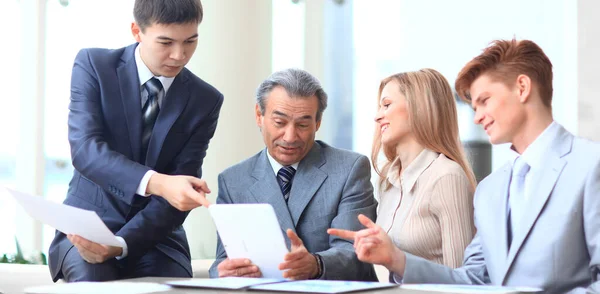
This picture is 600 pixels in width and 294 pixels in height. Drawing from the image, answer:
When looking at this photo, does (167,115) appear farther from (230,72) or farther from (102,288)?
(230,72)

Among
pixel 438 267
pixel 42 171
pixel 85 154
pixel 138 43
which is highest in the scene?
pixel 138 43

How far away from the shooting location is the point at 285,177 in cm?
284

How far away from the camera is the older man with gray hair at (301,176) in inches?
107

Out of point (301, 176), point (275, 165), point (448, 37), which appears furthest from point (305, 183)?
point (448, 37)

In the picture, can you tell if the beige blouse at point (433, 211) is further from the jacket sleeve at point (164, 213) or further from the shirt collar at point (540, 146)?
the jacket sleeve at point (164, 213)

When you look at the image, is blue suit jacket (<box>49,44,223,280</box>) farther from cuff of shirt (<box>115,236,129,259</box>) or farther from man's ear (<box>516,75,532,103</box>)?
man's ear (<box>516,75,532,103</box>)

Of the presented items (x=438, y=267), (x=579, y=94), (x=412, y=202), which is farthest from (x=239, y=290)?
(x=579, y=94)

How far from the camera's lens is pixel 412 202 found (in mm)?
2768

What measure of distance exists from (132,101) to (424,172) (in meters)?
0.99

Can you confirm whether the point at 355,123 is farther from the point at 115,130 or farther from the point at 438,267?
the point at 438,267

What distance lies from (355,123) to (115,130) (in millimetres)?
3524

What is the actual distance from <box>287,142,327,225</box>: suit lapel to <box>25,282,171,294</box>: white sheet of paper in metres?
0.78

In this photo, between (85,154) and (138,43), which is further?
(138,43)

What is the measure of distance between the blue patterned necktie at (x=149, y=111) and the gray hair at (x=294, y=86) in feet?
1.13
